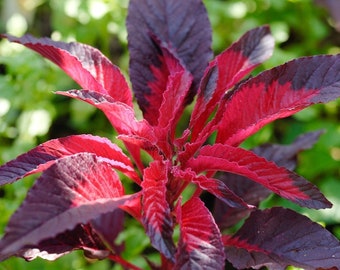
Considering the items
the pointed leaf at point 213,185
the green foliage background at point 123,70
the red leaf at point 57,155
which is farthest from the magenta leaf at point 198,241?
the green foliage background at point 123,70

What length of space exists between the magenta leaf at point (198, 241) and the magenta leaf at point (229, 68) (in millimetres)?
172

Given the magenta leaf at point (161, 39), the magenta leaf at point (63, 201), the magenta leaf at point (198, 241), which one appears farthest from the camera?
the magenta leaf at point (161, 39)

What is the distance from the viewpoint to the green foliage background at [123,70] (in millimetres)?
1552

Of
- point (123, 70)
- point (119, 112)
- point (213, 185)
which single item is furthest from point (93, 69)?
point (123, 70)

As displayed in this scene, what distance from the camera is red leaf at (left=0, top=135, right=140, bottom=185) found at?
89cm

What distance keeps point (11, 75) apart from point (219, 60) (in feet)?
2.53

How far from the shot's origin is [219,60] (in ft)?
3.59

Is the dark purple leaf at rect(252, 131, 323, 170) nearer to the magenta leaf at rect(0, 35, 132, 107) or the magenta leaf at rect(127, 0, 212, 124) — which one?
the magenta leaf at rect(127, 0, 212, 124)

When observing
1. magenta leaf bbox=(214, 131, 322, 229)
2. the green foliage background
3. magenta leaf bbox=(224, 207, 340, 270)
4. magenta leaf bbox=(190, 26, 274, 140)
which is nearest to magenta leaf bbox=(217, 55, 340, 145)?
magenta leaf bbox=(190, 26, 274, 140)

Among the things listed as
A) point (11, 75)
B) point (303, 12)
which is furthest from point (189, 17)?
point (303, 12)

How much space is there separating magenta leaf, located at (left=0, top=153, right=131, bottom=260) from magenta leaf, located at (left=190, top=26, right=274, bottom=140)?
211 millimetres

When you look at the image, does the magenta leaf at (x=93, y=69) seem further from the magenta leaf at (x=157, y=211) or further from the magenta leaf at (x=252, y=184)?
the magenta leaf at (x=252, y=184)

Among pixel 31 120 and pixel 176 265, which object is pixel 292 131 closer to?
pixel 31 120

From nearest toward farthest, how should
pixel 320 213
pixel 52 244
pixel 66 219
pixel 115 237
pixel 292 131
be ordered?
pixel 66 219 → pixel 52 244 → pixel 115 237 → pixel 320 213 → pixel 292 131
